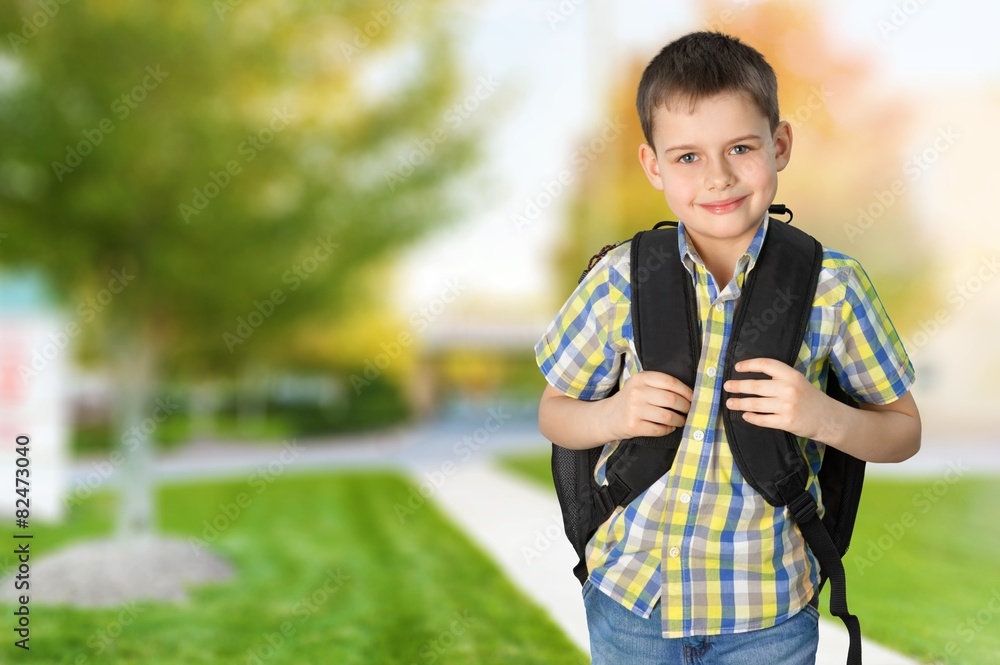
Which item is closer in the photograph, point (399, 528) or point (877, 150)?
point (399, 528)

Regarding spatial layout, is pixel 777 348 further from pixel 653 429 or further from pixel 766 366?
pixel 653 429

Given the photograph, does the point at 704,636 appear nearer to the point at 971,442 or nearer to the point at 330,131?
the point at 330,131

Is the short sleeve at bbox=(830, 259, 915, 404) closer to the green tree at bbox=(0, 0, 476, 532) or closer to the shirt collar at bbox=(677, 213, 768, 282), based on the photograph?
the shirt collar at bbox=(677, 213, 768, 282)

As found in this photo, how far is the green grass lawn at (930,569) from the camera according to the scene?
14.4 feet

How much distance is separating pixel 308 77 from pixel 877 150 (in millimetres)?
10826

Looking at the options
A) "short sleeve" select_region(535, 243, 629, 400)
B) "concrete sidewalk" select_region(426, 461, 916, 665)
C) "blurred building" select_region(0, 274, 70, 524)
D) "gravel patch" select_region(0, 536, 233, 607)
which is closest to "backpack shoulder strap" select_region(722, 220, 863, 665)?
"short sleeve" select_region(535, 243, 629, 400)

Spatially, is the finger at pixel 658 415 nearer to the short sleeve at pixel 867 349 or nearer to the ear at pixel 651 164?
the short sleeve at pixel 867 349

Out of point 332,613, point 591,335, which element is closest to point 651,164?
point 591,335

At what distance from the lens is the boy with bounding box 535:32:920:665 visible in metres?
1.88

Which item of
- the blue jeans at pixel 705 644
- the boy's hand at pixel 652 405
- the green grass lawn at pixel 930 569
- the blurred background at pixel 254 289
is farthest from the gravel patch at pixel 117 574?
the boy's hand at pixel 652 405

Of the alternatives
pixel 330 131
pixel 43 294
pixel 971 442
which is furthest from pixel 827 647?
pixel 971 442

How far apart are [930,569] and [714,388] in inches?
208

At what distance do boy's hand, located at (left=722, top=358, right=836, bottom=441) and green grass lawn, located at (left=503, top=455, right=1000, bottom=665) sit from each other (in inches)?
100

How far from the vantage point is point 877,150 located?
15.5 meters
